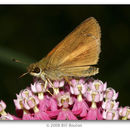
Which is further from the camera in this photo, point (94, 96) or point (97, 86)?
point (97, 86)

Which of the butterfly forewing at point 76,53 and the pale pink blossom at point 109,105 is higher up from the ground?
the butterfly forewing at point 76,53

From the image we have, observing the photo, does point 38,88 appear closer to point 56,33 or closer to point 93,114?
point 93,114

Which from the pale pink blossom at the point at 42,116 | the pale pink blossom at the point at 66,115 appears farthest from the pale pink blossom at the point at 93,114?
the pale pink blossom at the point at 42,116

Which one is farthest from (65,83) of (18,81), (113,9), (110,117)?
Answer: (113,9)

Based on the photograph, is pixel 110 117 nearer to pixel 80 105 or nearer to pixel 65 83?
pixel 80 105

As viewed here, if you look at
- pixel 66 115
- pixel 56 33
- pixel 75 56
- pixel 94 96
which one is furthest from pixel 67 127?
pixel 56 33

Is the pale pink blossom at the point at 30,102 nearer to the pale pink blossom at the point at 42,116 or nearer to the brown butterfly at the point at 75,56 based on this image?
the pale pink blossom at the point at 42,116

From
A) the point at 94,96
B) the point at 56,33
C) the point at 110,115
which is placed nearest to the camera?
the point at 110,115
